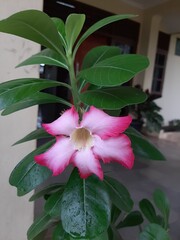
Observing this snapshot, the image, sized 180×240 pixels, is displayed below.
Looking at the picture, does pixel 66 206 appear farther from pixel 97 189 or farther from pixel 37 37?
pixel 37 37

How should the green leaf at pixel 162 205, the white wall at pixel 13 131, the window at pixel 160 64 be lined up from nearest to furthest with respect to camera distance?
the green leaf at pixel 162 205 → the white wall at pixel 13 131 → the window at pixel 160 64

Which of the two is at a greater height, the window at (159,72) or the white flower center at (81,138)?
the window at (159,72)

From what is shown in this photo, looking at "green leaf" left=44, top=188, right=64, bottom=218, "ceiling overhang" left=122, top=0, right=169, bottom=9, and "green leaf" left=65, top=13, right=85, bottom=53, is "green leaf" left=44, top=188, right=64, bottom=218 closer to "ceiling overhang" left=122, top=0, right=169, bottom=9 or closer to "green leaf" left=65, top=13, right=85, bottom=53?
"green leaf" left=65, top=13, right=85, bottom=53

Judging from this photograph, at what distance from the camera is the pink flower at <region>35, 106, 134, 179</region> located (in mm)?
395

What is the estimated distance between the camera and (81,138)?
1.41ft

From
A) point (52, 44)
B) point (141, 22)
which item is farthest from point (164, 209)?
point (141, 22)

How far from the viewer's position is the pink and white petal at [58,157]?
1.33 ft

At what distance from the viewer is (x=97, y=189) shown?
0.48m

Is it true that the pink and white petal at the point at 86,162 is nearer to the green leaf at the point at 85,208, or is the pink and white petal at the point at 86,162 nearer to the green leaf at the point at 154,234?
the green leaf at the point at 85,208

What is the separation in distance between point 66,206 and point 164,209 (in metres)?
0.44

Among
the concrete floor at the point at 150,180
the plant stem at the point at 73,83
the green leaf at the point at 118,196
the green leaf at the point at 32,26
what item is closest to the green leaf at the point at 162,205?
the green leaf at the point at 118,196

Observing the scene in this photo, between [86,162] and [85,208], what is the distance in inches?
3.6

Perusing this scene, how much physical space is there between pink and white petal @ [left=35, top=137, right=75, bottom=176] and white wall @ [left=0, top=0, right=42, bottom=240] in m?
0.59

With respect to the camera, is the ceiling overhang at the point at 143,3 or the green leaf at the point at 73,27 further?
the ceiling overhang at the point at 143,3
